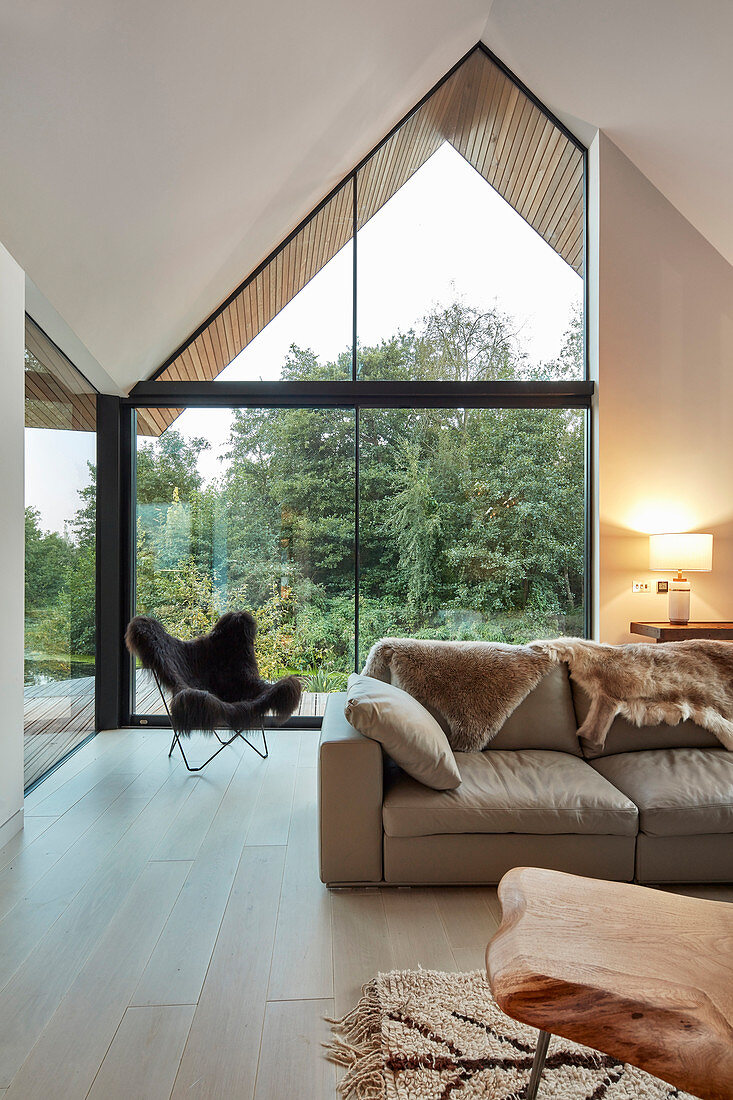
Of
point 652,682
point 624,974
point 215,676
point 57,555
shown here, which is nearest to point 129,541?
point 57,555

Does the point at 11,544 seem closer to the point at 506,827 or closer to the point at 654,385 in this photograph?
the point at 506,827

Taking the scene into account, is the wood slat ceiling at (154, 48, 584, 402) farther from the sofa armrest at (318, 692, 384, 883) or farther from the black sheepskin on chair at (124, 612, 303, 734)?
the sofa armrest at (318, 692, 384, 883)

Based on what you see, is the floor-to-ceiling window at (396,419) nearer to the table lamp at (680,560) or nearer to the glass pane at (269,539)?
the glass pane at (269,539)

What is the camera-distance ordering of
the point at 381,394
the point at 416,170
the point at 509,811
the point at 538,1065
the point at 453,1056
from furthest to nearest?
the point at 416,170
the point at 381,394
the point at 509,811
the point at 453,1056
the point at 538,1065

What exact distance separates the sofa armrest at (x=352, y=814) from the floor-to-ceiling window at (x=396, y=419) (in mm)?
2168

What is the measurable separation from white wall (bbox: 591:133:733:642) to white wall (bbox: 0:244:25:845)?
3321 mm

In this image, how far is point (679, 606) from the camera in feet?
13.6

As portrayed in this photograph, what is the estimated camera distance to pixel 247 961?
2.04 meters

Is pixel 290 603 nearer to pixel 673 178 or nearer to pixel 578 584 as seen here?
pixel 578 584

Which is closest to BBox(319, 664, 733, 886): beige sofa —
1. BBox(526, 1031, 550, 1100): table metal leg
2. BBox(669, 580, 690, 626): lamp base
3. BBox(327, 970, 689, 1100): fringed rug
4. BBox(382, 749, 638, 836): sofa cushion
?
BBox(382, 749, 638, 836): sofa cushion

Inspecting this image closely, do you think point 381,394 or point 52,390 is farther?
point 381,394

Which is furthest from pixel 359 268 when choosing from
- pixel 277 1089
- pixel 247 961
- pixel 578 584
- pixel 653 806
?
pixel 277 1089

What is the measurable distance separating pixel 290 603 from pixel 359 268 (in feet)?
7.51

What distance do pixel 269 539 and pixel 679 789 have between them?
9.69ft
